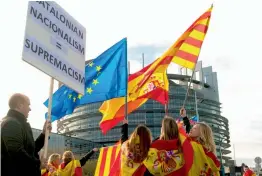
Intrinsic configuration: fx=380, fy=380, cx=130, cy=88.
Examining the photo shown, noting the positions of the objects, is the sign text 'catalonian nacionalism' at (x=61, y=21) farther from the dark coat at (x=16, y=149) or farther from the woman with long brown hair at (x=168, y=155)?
the woman with long brown hair at (x=168, y=155)

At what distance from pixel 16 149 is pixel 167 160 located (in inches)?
96.6

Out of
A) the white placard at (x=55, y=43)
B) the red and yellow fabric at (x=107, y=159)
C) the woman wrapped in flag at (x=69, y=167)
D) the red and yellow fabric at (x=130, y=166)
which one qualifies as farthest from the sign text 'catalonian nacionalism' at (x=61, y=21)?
the woman wrapped in flag at (x=69, y=167)

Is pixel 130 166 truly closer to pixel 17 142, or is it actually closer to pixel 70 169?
pixel 17 142

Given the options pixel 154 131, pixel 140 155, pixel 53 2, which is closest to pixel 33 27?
pixel 53 2

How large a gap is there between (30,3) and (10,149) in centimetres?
225

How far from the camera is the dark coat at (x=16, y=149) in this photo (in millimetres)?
4004

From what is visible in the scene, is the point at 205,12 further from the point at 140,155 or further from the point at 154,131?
the point at 154,131

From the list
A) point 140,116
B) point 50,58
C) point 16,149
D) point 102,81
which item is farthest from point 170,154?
point 140,116

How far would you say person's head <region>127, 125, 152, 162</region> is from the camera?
Result: 5.85 meters

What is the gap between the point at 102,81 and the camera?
356 inches

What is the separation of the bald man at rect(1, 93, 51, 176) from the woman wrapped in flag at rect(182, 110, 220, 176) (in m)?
2.47

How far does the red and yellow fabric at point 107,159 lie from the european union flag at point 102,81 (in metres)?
1.17

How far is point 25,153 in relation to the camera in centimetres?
404

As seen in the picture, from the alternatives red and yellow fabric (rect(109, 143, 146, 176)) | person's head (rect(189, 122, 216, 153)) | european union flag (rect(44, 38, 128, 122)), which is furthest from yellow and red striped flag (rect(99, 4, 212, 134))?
person's head (rect(189, 122, 216, 153))
